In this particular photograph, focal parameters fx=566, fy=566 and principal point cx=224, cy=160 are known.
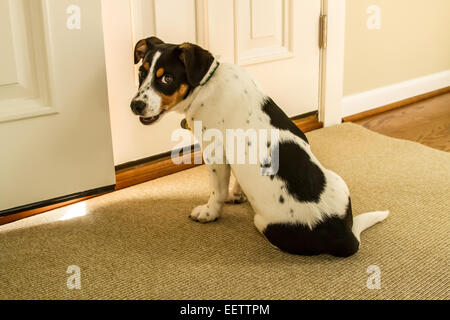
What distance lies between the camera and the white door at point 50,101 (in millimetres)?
1723

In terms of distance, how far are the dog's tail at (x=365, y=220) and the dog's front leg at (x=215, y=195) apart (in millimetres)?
413

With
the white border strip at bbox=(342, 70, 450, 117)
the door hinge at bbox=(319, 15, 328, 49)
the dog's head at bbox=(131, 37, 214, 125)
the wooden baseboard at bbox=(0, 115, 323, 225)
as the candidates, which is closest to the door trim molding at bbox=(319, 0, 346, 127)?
the door hinge at bbox=(319, 15, 328, 49)

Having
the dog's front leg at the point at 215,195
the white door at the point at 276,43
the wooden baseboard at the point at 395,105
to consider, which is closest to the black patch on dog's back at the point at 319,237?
the dog's front leg at the point at 215,195

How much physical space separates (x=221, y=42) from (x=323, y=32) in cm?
61

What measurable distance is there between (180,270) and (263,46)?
3.99 ft

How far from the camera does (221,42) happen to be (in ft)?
7.40

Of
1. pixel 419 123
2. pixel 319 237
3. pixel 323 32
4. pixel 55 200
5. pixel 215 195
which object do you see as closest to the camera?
pixel 319 237

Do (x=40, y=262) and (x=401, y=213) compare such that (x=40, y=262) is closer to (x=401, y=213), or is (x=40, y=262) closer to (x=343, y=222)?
(x=343, y=222)

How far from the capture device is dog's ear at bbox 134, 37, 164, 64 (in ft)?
5.73

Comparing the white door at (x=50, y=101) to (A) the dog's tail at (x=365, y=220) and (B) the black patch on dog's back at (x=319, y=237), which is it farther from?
(A) the dog's tail at (x=365, y=220)

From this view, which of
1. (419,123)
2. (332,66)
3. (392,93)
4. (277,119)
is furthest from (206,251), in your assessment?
(392,93)

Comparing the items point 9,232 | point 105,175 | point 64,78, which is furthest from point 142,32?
point 9,232

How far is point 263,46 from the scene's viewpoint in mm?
2424

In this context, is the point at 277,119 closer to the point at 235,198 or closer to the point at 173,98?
the point at 173,98
